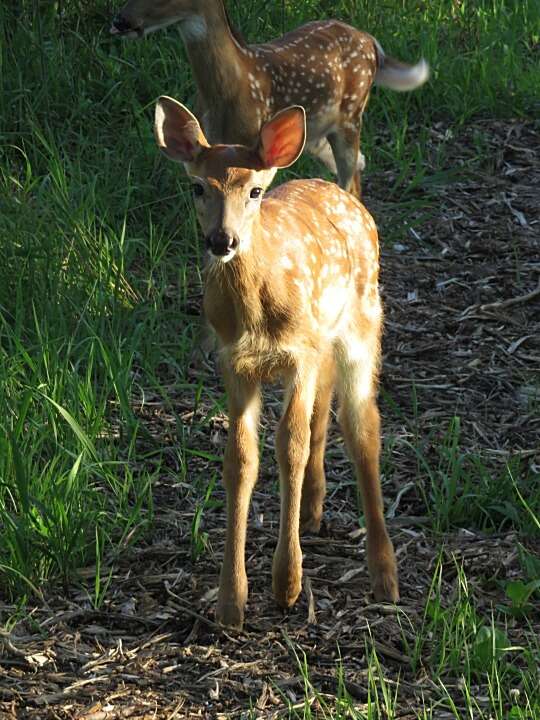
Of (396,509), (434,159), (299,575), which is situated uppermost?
(299,575)

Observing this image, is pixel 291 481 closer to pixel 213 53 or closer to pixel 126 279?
pixel 126 279

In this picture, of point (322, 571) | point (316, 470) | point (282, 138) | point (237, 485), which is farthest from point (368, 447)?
point (282, 138)

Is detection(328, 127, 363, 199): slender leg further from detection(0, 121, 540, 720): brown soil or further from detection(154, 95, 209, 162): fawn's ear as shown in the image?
detection(154, 95, 209, 162): fawn's ear

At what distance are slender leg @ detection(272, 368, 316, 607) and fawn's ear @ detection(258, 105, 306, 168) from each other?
2.24ft

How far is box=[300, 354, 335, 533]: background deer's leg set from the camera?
5.09 meters

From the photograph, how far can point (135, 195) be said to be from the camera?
24.2 feet

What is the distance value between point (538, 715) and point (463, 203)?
4900mm

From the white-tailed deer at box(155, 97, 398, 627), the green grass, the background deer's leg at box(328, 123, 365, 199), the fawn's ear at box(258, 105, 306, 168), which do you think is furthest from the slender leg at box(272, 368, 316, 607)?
the background deer's leg at box(328, 123, 365, 199)

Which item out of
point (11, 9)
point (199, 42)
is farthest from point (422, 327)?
point (11, 9)

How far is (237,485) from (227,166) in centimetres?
100

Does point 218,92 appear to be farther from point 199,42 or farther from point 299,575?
point 299,575

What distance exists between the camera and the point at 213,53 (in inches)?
287

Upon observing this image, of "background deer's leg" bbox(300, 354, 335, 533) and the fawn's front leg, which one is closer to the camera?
the fawn's front leg

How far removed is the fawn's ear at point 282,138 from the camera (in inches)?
176
